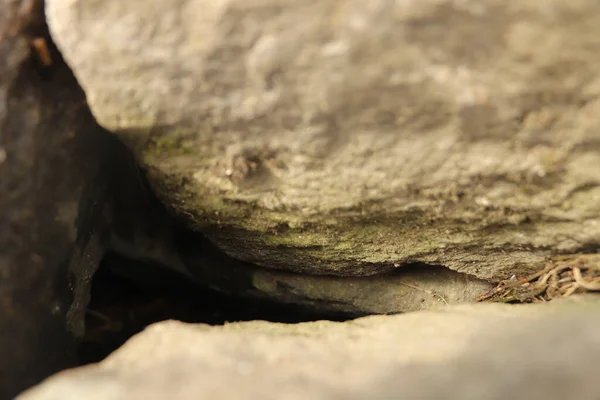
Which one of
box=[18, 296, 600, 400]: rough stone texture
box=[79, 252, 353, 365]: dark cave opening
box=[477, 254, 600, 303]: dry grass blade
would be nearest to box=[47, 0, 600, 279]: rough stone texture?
box=[477, 254, 600, 303]: dry grass blade

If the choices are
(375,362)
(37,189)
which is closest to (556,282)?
(375,362)

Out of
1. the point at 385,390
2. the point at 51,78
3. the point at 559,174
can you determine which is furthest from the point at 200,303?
A: the point at 559,174

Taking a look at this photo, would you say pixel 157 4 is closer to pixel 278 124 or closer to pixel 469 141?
pixel 278 124

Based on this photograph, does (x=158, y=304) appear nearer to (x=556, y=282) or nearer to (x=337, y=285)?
(x=337, y=285)

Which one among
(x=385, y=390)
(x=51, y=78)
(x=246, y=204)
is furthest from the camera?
(x=246, y=204)

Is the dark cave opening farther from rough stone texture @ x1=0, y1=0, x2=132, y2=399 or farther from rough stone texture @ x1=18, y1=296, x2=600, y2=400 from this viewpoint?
rough stone texture @ x1=18, y1=296, x2=600, y2=400

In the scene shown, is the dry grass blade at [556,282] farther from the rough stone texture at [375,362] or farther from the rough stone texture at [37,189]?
the rough stone texture at [37,189]

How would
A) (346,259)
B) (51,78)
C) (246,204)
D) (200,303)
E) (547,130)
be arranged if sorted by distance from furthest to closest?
(200,303) → (346,259) → (246,204) → (51,78) → (547,130)
